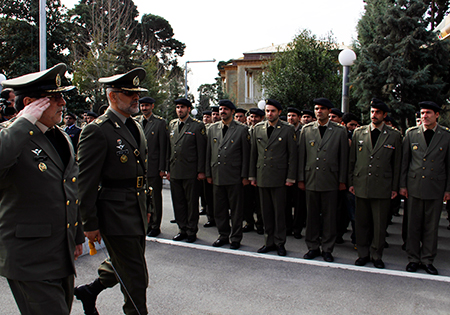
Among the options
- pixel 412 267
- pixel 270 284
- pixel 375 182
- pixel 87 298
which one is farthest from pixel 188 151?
pixel 412 267

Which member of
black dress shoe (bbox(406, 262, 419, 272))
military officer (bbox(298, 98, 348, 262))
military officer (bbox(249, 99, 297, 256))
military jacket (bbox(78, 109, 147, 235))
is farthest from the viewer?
military officer (bbox(249, 99, 297, 256))

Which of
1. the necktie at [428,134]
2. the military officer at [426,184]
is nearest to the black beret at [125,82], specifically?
the military officer at [426,184]

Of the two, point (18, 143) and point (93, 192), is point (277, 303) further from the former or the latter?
point (18, 143)

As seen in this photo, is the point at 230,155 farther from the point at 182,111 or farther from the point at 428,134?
the point at 428,134

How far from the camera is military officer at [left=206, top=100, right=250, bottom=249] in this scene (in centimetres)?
587

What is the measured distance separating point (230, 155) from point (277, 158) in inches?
31.5

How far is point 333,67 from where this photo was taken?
18609 millimetres

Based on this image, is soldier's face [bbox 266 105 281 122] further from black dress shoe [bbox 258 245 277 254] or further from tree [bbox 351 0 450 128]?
tree [bbox 351 0 450 128]

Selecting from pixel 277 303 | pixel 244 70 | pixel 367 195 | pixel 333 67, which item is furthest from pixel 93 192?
pixel 244 70

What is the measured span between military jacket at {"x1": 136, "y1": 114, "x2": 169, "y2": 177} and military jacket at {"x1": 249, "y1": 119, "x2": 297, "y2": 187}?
1803 mm

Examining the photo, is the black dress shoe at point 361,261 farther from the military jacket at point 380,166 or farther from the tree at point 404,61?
the tree at point 404,61

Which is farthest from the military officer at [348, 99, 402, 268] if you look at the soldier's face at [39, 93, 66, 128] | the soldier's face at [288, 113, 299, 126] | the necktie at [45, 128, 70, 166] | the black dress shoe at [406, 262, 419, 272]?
the soldier's face at [39, 93, 66, 128]

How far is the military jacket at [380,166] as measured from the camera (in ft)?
16.7

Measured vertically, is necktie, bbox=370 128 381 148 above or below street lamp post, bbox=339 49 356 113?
below
